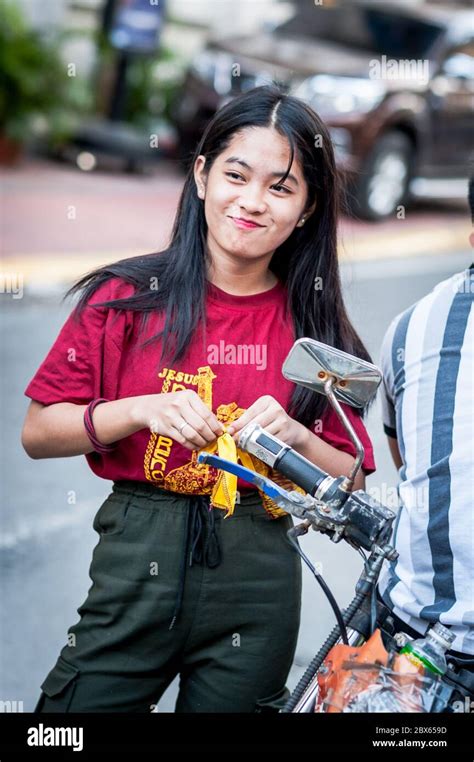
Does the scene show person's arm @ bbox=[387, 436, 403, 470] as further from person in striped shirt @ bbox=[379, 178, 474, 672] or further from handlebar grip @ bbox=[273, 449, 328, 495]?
handlebar grip @ bbox=[273, 449, 328, 495]

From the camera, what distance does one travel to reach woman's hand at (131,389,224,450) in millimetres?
2125

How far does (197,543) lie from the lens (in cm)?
236

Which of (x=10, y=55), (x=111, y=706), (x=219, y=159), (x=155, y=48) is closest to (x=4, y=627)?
(x=111, y=706)

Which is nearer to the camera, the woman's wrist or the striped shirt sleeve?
the woman's wrist

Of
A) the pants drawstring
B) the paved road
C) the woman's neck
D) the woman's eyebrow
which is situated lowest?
the paved road

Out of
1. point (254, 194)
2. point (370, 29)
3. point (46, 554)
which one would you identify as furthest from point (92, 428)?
point (370, 29)

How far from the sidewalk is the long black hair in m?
6.24

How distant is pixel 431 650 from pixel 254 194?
93cm

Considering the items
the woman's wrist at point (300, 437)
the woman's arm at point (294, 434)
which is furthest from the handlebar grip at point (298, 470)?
the woman's wrist at point (300, 437)

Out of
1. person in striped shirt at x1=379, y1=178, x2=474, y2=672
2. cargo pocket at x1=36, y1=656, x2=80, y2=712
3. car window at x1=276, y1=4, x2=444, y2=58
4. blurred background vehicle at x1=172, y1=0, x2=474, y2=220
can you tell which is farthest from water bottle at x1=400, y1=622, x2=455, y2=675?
car window at x1=276, y1=4, x2=444, y2=58

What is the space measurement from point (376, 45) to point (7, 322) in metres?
6.06

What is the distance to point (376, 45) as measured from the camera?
12445mm

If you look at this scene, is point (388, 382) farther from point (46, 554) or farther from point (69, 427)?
point (46, 554)

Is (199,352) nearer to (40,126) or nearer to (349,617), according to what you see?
(349,617)
